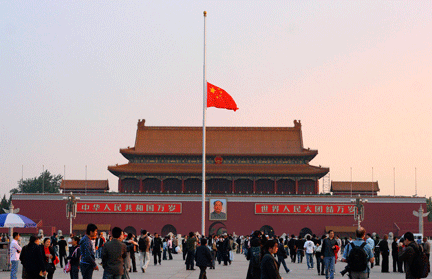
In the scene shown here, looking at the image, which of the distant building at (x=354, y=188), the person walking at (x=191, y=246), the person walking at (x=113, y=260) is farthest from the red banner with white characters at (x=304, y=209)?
the person walking at (x=113, y=260)

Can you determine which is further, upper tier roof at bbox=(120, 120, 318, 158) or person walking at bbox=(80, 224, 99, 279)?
upper tier roof at bbox=(120, 120, 318, 158)

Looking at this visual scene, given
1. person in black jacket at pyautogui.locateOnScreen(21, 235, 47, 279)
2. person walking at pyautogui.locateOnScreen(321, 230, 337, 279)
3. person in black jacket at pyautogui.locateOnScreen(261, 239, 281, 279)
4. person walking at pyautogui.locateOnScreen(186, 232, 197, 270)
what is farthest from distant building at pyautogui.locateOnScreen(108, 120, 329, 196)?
person in black jacket at pyautogui.locateOnScreen(261, 239, 281, 279)

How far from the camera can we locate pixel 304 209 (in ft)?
177

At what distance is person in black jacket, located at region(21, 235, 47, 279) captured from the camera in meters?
12.3

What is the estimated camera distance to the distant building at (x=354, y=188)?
60719 mm

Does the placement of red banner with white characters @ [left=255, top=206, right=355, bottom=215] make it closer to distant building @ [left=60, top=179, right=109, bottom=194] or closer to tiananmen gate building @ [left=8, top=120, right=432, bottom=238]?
tiananmen gate building @ [left=8, top=120, right=432, bottom=238]

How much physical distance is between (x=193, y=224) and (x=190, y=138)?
10.5 metres

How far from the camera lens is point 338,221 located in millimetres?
53812

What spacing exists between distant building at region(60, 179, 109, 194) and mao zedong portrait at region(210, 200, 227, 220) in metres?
12.9

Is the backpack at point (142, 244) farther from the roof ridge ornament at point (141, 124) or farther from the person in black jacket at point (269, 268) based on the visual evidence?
the roof ridge ornament at point (141, 124)

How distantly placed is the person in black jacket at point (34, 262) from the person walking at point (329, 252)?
8931 millimetres

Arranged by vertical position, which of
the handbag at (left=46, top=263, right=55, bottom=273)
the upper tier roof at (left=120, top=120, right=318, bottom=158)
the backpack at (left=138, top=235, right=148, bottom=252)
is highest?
the upper tier roof at (left=120, top=120, right=318, bottom=158)

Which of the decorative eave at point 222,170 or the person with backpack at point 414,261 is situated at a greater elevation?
the decorative eave at point 222,170

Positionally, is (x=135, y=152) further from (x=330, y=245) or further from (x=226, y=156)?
(x=330, y=245)
